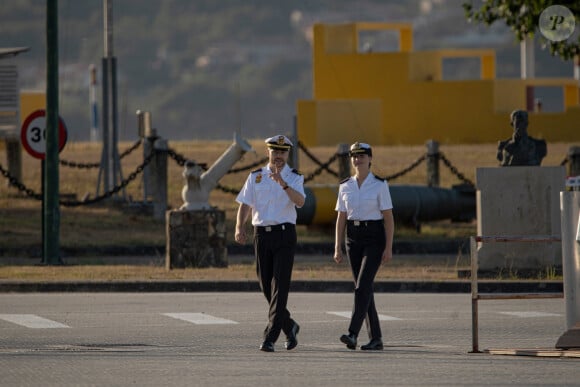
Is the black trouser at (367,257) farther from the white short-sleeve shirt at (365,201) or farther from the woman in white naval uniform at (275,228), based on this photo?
the woman in white naval uniform at (275,228)

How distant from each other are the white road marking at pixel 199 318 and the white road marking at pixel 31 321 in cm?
136

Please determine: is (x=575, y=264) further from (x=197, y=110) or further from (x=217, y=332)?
(x=197, y=110)

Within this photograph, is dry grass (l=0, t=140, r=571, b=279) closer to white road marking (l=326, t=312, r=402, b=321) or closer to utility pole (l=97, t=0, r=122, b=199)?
utility pole (l=97, t=0, r=122, b=199)

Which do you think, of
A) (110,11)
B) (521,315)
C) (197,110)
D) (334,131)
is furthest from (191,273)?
(197,110)

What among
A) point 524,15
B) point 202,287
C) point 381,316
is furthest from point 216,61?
point 381,316

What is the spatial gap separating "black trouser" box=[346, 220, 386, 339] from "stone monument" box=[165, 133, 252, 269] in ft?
29.4

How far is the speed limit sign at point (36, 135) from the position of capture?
25.4m

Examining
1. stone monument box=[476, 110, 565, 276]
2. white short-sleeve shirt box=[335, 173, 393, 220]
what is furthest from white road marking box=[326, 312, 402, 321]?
stone monument box=[476, 110, 565, 276]

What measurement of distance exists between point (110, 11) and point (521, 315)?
19707mm

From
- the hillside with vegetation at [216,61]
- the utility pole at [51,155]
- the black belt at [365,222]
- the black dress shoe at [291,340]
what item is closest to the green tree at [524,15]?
the utility pole at [51,155]

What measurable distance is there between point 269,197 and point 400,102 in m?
44.5

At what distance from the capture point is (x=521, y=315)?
18422mm

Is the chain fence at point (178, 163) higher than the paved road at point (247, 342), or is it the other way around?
the chain fence at point (178, 163)

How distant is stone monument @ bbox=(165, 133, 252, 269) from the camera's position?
23.7m
